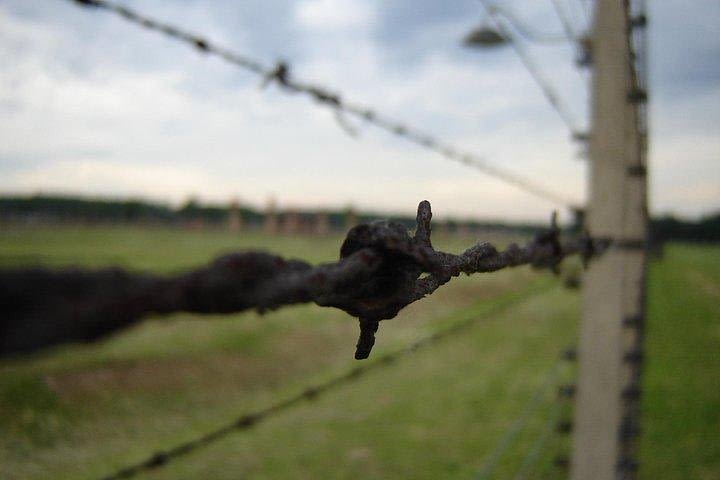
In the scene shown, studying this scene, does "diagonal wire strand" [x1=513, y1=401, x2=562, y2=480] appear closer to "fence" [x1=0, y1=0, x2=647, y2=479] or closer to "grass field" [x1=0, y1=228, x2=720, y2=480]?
"grass field" [x1=0, y1=228, x2=720, y2=480]

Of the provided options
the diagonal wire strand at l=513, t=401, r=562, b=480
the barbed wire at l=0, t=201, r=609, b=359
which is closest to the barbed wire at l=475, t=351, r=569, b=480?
the diagonal wire strand at l=513, t=401, r=562, b=480

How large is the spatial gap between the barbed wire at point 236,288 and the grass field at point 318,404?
1.70 meters

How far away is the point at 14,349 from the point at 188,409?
6.99m

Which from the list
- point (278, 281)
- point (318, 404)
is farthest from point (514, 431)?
point (318, 404)

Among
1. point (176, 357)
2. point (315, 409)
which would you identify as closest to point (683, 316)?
point (315, 409)

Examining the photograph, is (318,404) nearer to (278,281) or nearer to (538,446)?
(538,446)

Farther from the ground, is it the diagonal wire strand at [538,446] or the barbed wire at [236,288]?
the barbed wire at [236,288]

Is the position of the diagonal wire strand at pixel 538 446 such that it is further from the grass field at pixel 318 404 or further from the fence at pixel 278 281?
the fence at pixel 278 281

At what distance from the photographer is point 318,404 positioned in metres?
6.99

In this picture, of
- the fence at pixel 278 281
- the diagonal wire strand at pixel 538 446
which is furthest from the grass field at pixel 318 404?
the fence at pixel 278 281

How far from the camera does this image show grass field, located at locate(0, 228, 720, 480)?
5008 mm

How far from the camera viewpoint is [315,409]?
267 inches

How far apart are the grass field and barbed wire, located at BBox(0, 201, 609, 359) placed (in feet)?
5.58

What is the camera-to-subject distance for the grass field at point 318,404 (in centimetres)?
501
